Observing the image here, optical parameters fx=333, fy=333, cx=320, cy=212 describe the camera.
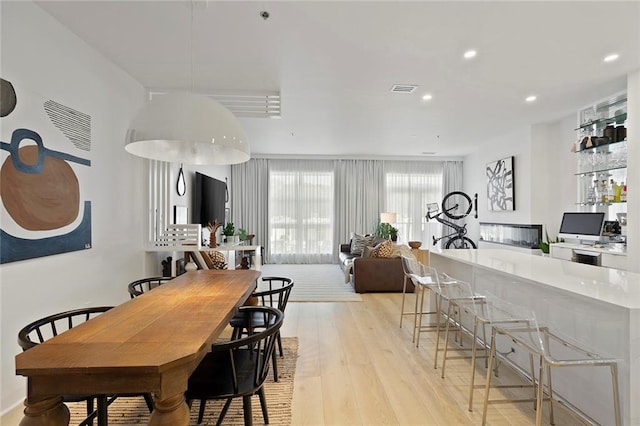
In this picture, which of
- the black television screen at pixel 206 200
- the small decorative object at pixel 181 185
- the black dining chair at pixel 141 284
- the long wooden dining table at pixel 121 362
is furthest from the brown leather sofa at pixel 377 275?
the long wooden dining table at pixel 121 362

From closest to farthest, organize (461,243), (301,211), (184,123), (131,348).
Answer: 1. (131,348)
2. (184,123)
3. (461,243)
4. (301,211)

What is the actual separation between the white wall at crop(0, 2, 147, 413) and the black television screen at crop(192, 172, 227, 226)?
161 centimetres

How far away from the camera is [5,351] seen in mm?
2109

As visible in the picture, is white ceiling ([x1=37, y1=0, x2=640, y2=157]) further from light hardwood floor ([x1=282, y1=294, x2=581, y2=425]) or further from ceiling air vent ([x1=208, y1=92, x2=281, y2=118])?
light hardwood floor ([x1=282, y1=294, x2=581, y2=425])

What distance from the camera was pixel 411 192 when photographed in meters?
8.64

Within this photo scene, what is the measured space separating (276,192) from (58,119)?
598 cm

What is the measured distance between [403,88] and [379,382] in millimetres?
3044

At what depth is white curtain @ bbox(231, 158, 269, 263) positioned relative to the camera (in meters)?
8.30

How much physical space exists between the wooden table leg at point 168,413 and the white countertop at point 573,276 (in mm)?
1987

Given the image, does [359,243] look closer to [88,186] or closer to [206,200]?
[206,200]

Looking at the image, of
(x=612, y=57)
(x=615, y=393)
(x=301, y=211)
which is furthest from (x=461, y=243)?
(x=615, y=393)

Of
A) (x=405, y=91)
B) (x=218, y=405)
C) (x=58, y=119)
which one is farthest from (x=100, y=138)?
(x=405, y=91)

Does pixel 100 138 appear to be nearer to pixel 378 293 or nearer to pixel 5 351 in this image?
pixel 5 351

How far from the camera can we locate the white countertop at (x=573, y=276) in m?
1.73
